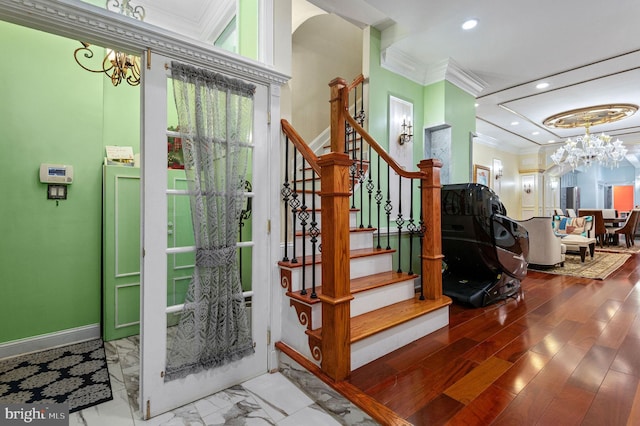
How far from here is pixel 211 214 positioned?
6.24ft

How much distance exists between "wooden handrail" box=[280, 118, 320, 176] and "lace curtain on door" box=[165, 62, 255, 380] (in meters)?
0.35

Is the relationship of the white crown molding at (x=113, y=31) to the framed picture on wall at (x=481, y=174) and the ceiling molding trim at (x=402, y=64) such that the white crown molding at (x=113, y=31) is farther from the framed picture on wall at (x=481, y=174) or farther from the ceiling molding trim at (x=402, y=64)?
the framed picture on wall at (x=481, y=174)

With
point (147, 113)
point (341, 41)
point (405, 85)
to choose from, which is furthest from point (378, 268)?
point (341, 41)

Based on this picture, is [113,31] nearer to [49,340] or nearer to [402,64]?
[49,340]

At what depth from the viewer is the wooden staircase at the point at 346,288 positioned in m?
1.83

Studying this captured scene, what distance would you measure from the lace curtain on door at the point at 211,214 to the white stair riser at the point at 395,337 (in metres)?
0.78

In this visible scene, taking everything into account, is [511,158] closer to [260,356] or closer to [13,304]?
[260,356]

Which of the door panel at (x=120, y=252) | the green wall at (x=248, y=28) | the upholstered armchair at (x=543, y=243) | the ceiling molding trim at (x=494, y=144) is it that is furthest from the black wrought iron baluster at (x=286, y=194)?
the ceiling molding trim at (x=494, y=144)

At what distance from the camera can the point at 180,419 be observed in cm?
173

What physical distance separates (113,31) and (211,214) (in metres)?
1.11

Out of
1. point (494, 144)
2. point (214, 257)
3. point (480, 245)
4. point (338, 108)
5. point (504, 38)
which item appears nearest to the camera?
point (214, 257)

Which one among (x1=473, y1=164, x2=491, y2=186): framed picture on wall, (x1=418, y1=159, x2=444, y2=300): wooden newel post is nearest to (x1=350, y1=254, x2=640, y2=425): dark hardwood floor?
(x1=418, y1=159, x2=444, y2=300): wooden newel post

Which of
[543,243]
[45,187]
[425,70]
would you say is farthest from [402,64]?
[45,187]

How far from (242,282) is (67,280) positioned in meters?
1.75
